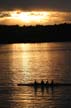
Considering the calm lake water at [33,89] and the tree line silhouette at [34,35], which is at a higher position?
the tree line silhouette at [34,35]

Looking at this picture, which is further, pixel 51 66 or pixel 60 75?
pixel 51 66

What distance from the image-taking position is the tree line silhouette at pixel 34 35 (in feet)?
282

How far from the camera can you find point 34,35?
86812 mm

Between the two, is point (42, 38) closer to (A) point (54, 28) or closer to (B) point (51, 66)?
(A) point (54, 28)

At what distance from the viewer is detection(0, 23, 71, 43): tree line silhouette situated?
86.0 meters

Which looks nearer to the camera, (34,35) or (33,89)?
(33,89)

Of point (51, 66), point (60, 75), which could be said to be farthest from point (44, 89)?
point (51, 66)

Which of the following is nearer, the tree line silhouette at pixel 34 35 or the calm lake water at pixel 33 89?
the calm lake water at pixel 33 89

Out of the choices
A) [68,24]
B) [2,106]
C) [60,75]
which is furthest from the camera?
[68,24]

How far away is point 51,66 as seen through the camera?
42719mm

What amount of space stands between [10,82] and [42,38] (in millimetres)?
54599

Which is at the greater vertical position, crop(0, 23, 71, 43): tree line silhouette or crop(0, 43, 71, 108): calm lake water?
crop(0, 23, 71, 43): tree line silhouette

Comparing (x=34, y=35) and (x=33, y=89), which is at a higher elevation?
(x=34, y=35)

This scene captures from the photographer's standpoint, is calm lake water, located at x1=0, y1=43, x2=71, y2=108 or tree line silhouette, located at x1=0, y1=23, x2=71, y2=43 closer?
calm lake water, located at x1=0, y1=43, x2=71, y2=108
